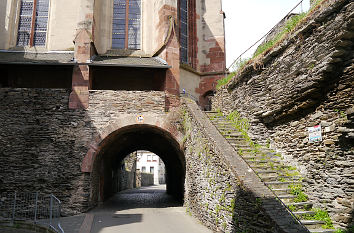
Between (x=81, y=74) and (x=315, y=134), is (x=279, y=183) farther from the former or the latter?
(x=81, y=74)

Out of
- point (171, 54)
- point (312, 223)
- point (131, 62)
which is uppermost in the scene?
point (171, 54)

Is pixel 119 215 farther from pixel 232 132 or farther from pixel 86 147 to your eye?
pixel 232 132

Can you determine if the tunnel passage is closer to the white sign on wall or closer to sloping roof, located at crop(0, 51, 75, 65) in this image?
sloping roof, located at crop(0, 51, 75, 65)

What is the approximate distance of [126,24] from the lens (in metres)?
16.4

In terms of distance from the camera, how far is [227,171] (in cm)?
711

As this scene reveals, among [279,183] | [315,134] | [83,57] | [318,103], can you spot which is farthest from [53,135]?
[318,103]

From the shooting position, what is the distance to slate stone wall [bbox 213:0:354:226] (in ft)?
19.7

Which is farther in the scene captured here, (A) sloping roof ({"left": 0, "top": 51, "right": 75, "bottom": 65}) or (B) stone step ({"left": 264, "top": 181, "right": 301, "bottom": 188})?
(A) sloping roof ({"left": 0, "top": 51, "right": 75, "bottom": 65})

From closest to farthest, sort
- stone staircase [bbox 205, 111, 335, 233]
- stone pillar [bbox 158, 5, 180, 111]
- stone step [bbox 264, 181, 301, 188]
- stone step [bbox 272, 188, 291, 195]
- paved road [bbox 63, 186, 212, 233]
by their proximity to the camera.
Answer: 1. stone staircase [bbox 205, 111, 335, 233]
2. stone step [bbox 272, 188, 291, 195]
3. stone step [bbox 264, 181, 301, 188]
4. paved road [bbox 63, 186, 212, 233]
5. stone pillar [bbox 158, 5, 180, 111]

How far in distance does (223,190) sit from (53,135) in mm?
7258

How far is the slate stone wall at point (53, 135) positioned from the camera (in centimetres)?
1094

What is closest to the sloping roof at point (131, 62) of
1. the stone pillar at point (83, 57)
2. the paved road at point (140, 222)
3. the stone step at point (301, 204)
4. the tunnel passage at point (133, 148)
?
the stone pillar at point (83, 57)

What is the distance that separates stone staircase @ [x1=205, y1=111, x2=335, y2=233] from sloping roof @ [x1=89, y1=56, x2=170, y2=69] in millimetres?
4967

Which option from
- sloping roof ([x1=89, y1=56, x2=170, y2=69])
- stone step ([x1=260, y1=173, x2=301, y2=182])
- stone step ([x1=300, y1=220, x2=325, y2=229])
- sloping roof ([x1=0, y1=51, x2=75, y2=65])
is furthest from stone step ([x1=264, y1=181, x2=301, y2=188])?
sloping roof ([x1=0, y1=51, x2=75, y2=65])
